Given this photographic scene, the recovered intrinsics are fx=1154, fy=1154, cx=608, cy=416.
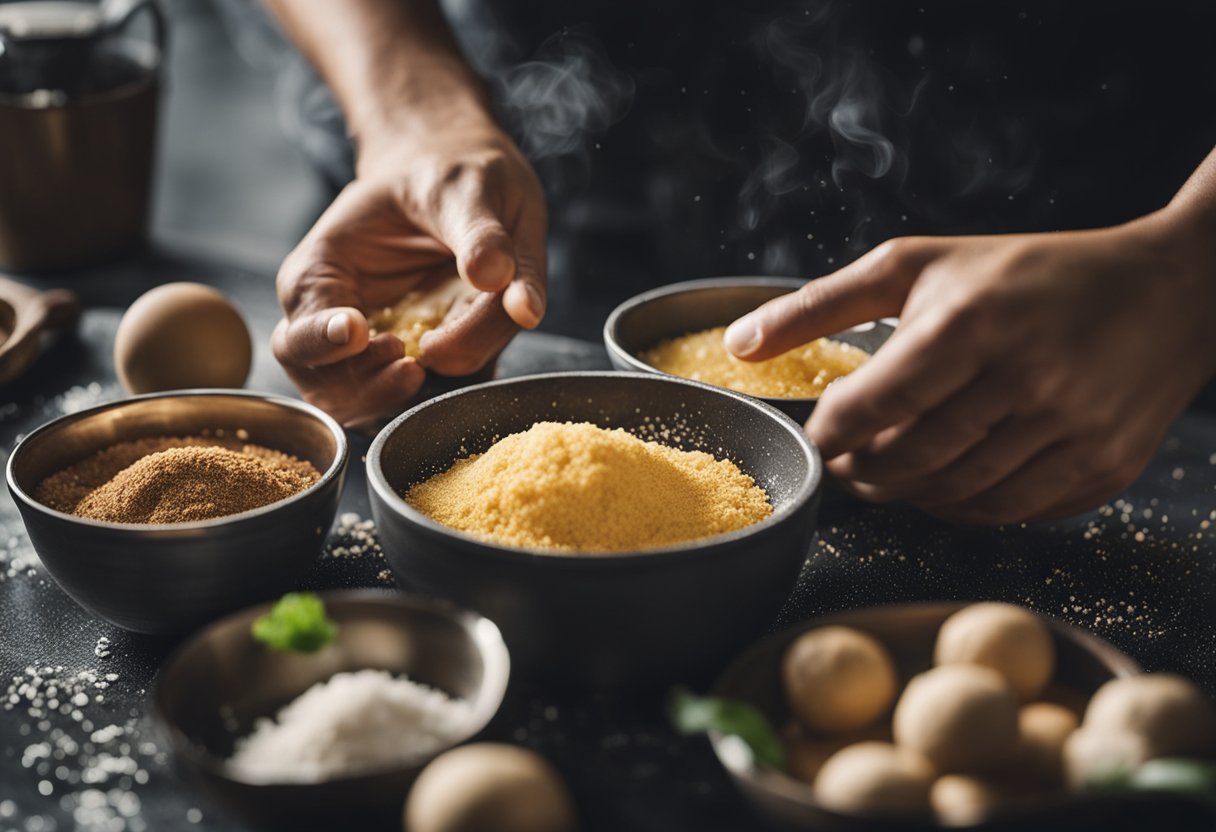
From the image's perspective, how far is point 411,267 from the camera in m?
1.59

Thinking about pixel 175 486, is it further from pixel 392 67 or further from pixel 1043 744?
pixel 392 67

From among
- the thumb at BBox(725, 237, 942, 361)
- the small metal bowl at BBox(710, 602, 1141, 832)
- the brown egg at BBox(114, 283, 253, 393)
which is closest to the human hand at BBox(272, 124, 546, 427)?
the brown egg at BBox(114, 283, 253, 393)

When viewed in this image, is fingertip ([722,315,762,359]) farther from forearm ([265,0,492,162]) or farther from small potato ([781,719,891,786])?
forearm ([265,0,492,162])

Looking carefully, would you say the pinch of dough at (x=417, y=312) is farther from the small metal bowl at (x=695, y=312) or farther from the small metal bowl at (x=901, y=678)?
A: the small metal bowl at (x=901, y=678)

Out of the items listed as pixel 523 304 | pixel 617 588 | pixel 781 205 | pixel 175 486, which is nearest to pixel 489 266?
Result: pixel 523 304

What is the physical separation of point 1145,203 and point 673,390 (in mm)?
905

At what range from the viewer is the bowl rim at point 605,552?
0.82 meters

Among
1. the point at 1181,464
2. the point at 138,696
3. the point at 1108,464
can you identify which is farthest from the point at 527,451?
the point at 1181,464

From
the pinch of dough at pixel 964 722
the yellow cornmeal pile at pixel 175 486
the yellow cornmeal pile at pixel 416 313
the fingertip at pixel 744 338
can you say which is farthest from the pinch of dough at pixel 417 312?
the pinch of dough at pixel 964 722

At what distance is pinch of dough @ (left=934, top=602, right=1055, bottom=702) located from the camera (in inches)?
31.4

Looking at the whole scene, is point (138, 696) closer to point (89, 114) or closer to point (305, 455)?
point (305, 455)

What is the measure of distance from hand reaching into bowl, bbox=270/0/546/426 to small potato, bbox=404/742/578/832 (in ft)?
2.28

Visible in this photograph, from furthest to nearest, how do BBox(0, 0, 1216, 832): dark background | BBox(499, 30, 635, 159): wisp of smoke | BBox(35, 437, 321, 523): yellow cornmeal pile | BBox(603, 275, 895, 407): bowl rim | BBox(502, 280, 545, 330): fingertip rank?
BBox(499, 30, 635, 159): wisp of smoke, BBox(502, 280, 545, 330): fingertip, BBox(603, 275, 895, 407): bowl rim, BBox(35, 437, 321, 523): yellow cornmeal pile, BBox(0, 0, 1216, 832): dark background

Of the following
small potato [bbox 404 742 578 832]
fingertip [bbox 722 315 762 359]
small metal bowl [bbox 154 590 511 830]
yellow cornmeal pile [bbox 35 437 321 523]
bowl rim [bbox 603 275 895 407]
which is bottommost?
yellow cornmeal pile [bbox 35 437 321 523]
